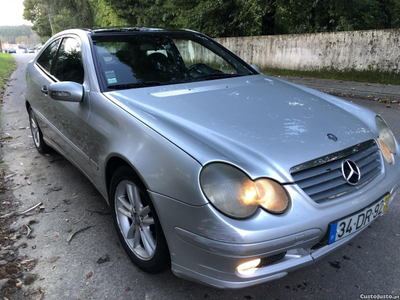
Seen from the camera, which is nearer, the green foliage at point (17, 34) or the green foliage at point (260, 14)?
the green foliage at point (260, 14)

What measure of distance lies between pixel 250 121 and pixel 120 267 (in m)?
1.31

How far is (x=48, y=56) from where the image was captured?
3664 mm

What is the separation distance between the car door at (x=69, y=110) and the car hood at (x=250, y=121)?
45cm

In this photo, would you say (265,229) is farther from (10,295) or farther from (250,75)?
(250,75)

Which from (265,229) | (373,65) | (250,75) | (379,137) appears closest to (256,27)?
(373,65)

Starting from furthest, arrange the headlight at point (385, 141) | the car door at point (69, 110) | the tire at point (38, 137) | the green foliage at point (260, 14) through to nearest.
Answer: the green foliage at point (260, 14)
the tire at point (38, 137)
the car door at point (69, 110)
the headlight at point (385, 141)

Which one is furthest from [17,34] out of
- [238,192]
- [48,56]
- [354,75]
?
[238,192]

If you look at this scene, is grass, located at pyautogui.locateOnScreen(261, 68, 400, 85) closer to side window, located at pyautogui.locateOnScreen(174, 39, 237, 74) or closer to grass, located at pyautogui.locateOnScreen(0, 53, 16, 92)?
side window, located at pyautogui.locateOnScreen(174, 39, 237, 74)

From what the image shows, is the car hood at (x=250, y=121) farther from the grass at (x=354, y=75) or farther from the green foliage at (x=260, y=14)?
the green foliage at (x=260, y=14)

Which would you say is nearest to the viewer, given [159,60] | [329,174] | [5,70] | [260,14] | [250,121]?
[329,174]

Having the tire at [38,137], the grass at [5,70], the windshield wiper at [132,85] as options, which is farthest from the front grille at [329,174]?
the grass at [5,70]

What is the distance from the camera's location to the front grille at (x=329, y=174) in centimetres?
157

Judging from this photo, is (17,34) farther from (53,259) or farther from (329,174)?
(329,174)

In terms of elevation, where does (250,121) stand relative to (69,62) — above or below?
below
